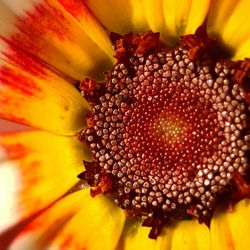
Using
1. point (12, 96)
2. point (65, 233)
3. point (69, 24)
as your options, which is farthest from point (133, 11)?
point (65, 233)

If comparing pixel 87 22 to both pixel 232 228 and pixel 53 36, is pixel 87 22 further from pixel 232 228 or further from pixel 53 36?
pixel 232 228

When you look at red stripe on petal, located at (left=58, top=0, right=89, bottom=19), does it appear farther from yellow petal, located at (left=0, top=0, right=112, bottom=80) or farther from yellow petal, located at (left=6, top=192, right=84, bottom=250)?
yellow petal, located at (left=6, top=192, right=84, bottom=250)

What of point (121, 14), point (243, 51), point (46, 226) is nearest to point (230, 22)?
point (243, 51)

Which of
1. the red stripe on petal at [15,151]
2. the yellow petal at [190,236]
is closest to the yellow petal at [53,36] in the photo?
the red stripe on petal at [15,151]

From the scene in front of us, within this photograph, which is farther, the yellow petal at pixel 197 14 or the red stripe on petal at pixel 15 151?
the red stripe on petal at pixel 15 151

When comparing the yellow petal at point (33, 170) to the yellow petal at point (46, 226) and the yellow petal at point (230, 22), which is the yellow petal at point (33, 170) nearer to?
the yellow petal at point (46, 226)
